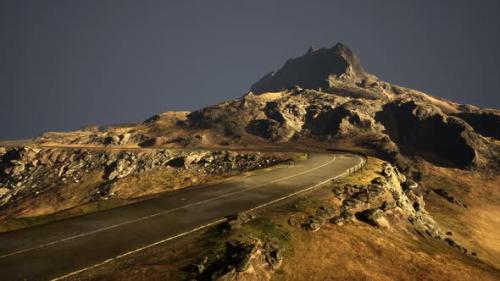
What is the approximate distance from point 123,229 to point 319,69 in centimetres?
14031

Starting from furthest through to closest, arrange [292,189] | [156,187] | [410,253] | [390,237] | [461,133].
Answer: [461,133] < [156,187] < [292,189] < [390,237] < [410,253]

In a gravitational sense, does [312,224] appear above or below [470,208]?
above

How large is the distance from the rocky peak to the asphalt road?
10522cm

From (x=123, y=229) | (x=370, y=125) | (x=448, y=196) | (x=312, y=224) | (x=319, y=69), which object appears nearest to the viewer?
(x=123, y=229)

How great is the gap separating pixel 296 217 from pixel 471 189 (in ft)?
148

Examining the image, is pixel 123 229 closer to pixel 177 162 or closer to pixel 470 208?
pixel 177 162

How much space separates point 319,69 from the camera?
150 m

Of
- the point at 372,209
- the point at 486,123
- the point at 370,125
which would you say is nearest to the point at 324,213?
the point at 372,209

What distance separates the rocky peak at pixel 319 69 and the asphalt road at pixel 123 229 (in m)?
105

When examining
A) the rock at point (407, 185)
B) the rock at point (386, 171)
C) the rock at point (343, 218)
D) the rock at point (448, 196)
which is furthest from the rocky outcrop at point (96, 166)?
the rock at point (343, 218)

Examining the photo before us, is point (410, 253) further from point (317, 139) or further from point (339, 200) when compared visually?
point (317, 139)

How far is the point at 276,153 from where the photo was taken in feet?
173

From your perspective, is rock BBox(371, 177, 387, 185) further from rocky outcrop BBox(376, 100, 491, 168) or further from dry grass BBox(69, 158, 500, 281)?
rocky outcrop BBox(376, 100, 491, 168)

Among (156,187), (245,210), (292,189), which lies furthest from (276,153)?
(245,210)
